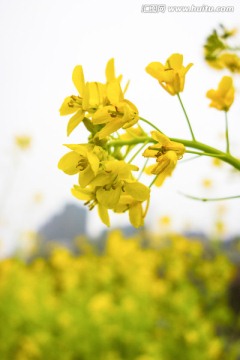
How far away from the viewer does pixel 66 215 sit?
638 centimetres

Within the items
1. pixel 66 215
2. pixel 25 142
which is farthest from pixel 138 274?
pixel 66 215

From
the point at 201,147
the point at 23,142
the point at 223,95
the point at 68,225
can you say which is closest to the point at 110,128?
the point at 201,147

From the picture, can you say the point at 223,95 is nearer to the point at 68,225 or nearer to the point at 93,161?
the point at 93,161

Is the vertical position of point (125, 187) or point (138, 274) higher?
point (138, 274)

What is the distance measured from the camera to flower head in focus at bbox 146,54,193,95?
551mm

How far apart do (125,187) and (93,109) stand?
96 millimetres

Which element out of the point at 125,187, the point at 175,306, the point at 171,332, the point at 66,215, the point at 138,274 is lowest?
the point at 125,187

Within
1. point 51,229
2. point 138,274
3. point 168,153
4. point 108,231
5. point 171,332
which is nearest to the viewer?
point 168,153

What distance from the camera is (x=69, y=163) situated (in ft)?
1.61

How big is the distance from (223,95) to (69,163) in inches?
10.3

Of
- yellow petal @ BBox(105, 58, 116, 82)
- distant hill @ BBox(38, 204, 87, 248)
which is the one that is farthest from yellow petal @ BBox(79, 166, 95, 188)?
distant hill @ BBox(38, 204, 87, 248)

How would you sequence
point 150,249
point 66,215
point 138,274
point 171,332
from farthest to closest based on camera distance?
point 66,215 < point 150,249 < point 138,274 < point 171,332

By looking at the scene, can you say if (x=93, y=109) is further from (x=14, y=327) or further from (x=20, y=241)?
(x=20, y=241)

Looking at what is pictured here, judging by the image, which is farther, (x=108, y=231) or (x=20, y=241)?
(x=108, y=231)
